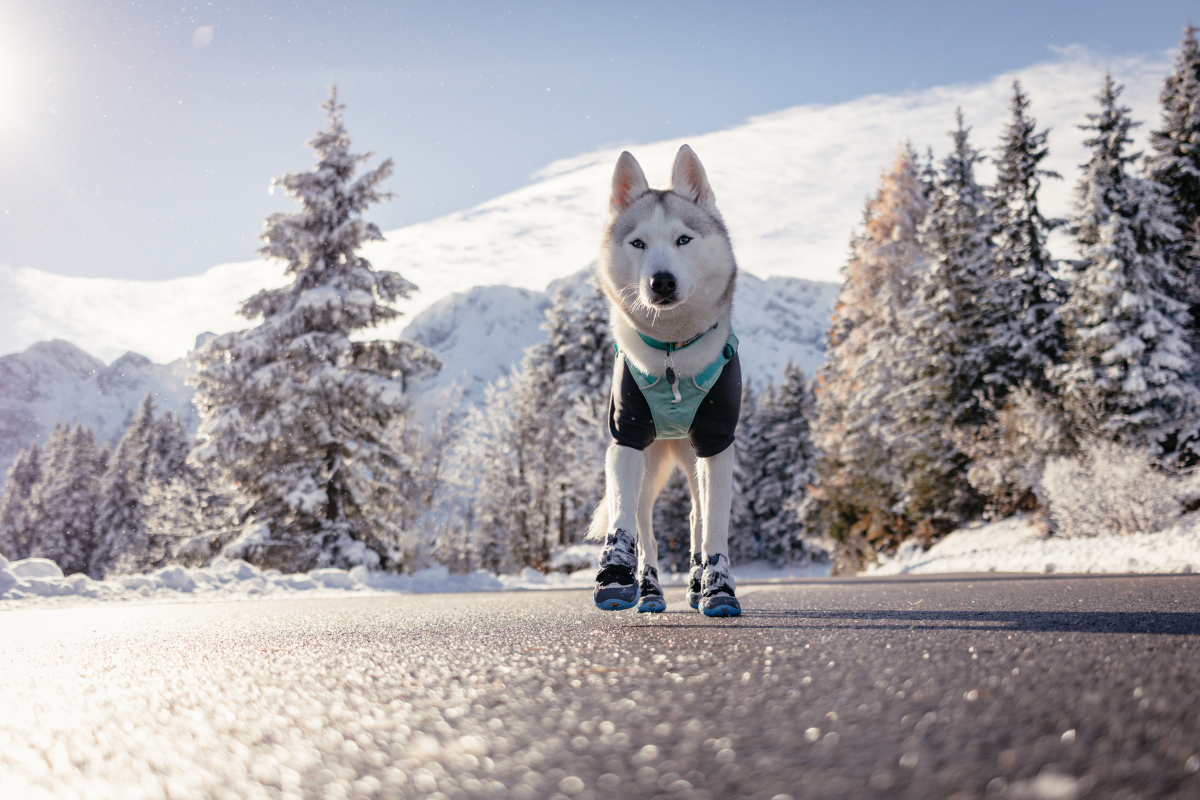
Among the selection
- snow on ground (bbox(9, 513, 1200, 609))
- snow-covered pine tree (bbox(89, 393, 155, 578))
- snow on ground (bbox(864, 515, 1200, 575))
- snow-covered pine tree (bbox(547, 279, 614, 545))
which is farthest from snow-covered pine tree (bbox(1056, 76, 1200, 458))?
snow-covered pine tree (bbox(89, 393, 155, 578))

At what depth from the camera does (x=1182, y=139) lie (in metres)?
26.1

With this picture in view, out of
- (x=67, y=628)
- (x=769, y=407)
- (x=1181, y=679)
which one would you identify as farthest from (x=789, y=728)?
(x=769, y=407)

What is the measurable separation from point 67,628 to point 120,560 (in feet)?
179

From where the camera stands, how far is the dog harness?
351 centimetres

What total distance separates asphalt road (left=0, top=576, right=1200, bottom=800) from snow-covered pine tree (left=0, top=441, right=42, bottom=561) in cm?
7048

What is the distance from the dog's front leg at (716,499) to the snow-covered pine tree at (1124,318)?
20.7 metres

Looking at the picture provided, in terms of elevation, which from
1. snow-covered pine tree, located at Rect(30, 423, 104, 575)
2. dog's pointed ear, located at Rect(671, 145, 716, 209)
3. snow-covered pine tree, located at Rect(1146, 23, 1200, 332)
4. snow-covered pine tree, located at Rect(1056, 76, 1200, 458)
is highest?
snow-covered pine tree, located at Rect(1146, 23, 1200, 332)

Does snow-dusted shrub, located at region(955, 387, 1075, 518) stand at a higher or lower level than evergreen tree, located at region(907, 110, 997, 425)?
lower

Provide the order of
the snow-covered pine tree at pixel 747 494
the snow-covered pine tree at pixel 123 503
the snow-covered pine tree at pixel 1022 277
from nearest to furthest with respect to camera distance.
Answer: the snow-covered pine tree at pixel 1022 277
the snow-covered pine tree at pixel 747 494
the snow-covered pine tree at pixel 123 503

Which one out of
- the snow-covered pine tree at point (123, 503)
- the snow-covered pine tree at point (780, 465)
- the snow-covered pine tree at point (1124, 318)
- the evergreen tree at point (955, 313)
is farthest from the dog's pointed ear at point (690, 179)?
the snow-covered pine tree at point (123, 503)

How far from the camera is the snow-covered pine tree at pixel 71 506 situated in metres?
52.9

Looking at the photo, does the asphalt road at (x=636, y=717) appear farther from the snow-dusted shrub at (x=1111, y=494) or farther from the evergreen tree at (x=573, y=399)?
the evergreen tree at (x=573, y=399)

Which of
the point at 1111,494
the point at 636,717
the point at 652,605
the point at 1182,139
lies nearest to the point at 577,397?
the point at 1111,494

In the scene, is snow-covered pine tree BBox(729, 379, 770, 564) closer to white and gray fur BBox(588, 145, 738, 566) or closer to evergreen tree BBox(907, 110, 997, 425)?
evergreen tree BBox(907, 110, 997, 425)
